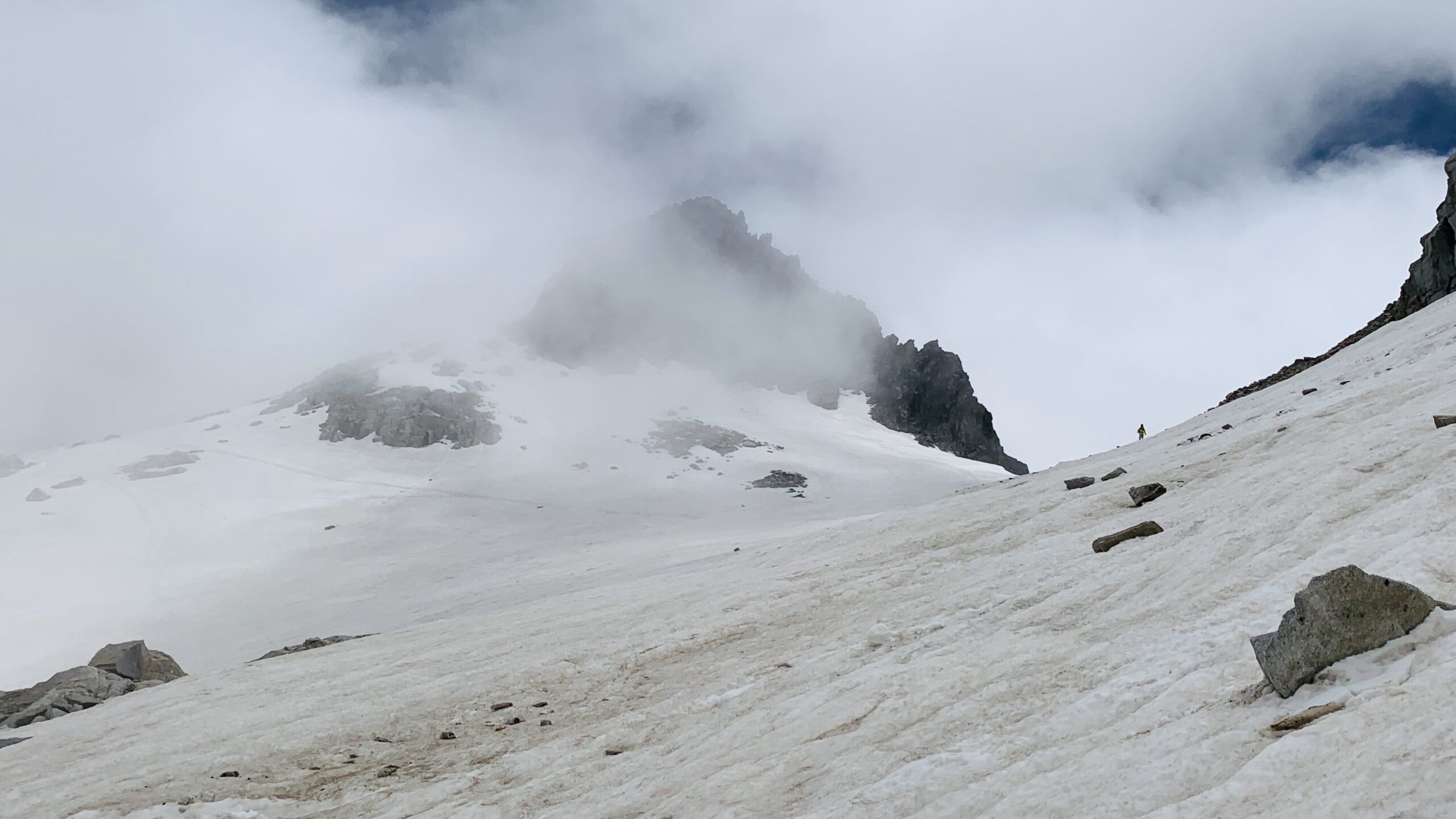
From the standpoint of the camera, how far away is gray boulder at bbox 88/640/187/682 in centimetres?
2783

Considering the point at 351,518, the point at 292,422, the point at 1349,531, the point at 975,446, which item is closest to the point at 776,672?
the point at 1349,531

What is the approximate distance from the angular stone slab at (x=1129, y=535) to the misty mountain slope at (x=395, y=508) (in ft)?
78.0

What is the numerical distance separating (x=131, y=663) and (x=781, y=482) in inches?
2923

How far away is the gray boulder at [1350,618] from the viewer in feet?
21.0

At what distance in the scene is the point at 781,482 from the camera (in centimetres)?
9706

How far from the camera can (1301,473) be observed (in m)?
13.3

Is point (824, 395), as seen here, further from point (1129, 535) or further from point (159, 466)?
point (1129, 535)

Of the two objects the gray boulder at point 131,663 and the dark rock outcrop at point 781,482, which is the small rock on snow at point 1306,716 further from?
the dark rock outcrop at point 781,482

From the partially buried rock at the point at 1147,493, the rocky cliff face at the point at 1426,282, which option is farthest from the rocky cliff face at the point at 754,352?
the partially buried rock at the point at 1147,493

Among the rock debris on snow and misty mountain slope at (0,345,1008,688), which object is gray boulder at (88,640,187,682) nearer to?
misty mountain slope at (0,345,1008,688)

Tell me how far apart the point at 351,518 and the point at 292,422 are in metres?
51.7

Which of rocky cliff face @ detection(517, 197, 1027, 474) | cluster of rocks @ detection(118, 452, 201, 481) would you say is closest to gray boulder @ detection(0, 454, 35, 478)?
cluster of rocks @ detection(118, 452, 201, 481)

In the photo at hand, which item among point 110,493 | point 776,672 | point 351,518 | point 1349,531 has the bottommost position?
point 776,672

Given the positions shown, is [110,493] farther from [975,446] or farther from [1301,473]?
[975,446]
